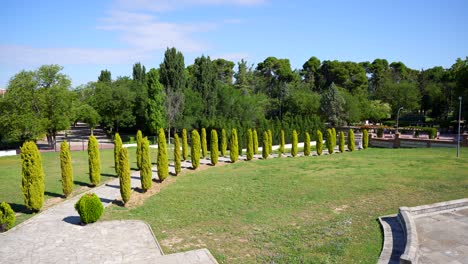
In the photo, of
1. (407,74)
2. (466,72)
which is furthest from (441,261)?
(407,74)

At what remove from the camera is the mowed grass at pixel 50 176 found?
51.6 ft

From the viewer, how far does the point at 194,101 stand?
42.5m

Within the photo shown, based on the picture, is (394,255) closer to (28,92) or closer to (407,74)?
(28,92)

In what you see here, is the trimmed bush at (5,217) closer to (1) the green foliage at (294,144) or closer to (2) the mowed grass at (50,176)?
(2) the mowed grass at (50,176)

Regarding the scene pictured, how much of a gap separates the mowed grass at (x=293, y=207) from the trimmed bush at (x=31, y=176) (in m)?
2.78

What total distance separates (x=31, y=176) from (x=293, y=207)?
32.4 feet

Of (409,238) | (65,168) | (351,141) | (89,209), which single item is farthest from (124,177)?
(351,141)

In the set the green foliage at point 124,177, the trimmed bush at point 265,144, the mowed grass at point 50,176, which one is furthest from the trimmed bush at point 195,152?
the green foliage at point 124,177

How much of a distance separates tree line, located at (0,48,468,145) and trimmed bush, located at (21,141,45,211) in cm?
2226

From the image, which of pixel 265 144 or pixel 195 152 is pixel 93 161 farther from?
pixel 265 144

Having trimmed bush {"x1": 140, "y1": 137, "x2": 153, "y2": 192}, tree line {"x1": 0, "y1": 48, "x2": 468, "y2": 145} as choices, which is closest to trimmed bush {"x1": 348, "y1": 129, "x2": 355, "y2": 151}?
tree line {"x1": 0, "y1": 48, "x2": 468, "y2": 145}

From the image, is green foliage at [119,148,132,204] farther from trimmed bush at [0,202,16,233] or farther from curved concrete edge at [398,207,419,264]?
curved concrete edge at [398,207,419,264]

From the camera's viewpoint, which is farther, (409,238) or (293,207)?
(293,207)

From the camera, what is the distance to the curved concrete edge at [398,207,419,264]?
25.6 ft
